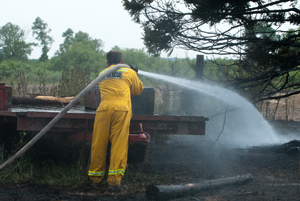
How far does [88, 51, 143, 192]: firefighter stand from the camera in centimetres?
409

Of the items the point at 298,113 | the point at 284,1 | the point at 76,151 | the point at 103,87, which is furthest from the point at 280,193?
the point at 298,113

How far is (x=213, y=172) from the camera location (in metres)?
5.16

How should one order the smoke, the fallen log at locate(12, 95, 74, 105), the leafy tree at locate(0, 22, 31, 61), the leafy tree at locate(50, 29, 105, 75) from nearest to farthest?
the fallen log at locate(12, 95, 74, 105) < the smoke < the leafy tree at locate(50, 29, 105, 75) < the leafy tree at locate(0, 22, 31, 61)

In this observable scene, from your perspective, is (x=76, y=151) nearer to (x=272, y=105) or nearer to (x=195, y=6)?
(x=195, y=6)

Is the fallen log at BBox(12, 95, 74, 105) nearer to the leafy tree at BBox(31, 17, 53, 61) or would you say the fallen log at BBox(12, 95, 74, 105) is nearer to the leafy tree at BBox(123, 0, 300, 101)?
the leafy tree at BBox(123, 0, 300, 101)

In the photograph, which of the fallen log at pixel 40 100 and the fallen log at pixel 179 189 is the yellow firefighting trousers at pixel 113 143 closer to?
the fallen log at pixel 179 189

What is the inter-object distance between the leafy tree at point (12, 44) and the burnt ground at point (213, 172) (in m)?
49.9

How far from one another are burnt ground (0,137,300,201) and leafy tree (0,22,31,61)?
49949mm

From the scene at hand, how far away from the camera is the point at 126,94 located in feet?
14.0

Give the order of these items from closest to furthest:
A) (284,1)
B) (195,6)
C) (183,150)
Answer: (284,1), (195,6), (183,150)

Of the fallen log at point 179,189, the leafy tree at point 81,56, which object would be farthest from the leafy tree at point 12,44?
the fallen log at point 179,189

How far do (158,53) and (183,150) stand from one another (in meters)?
Result: 2.34

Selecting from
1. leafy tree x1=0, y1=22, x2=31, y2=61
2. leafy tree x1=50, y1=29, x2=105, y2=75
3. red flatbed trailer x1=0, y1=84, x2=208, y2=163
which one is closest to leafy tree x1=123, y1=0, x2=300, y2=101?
red flatbed trailer x1=0, y1=84, x2=208, y2=163

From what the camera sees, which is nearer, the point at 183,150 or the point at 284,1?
the point at 284,1
